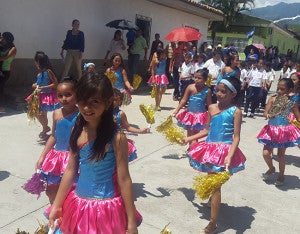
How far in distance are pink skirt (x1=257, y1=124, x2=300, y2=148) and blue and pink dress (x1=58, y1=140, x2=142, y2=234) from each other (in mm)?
3672

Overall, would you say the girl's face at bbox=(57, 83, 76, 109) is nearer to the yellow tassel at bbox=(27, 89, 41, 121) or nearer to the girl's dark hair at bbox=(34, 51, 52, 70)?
the yellow tassel at bbox=(27, 89, 41, 121)

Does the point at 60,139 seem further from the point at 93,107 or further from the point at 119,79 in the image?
the point at 119,79

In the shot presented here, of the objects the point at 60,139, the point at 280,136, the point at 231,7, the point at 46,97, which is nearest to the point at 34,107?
the point at 46,97

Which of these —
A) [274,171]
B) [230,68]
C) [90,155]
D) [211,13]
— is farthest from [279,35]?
[90,155]

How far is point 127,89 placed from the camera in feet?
24.6

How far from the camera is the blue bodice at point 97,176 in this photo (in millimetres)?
2475

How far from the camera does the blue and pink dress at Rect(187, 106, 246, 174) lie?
411 centimetres

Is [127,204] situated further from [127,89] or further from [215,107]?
[127,89]

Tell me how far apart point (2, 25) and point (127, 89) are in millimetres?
3986

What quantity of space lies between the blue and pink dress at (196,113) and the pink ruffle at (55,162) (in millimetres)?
2857

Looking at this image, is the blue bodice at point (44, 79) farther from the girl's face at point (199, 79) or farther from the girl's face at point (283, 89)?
the girl's face at point (283, 89)

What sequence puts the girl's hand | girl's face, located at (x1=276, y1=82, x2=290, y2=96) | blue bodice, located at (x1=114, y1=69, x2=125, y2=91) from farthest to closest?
blue bodice, located at (x1=114, y1=69, x2=125, y2=91), girl's face, located at (x1=276, y1=82, x2=290, y2=96), the girl's hand

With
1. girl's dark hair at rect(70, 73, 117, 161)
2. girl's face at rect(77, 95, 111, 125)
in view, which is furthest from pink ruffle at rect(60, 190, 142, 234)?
girl's face at rect(77, 95, 111, 125)

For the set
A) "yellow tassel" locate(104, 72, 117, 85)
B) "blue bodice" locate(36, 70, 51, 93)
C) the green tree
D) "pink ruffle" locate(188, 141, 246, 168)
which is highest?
the green tree
